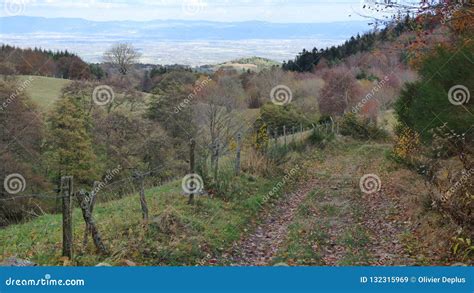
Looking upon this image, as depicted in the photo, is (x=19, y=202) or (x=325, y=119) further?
(x=325, y=119)

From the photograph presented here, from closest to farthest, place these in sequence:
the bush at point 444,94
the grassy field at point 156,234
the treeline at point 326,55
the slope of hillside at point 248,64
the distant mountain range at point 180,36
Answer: the grassy field at point 156,234, the bush at point 444,94, the distant mountain range at point 180,36, the slope of hillside at point 248,64, the treeline at point 326,55

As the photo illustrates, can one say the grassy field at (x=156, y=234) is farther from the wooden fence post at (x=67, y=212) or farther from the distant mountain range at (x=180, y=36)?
the distant mountain range at (x=180, y=36)

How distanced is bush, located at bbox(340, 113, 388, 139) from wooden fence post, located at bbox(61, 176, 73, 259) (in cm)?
2980

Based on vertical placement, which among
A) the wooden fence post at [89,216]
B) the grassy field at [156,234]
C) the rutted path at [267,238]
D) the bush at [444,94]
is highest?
the bush at [444,94]

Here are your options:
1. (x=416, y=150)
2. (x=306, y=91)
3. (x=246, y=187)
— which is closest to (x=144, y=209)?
(x=246, y=187)

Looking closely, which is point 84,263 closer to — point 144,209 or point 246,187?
point 144,209

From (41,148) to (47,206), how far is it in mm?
9646

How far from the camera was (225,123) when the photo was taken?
2747cm

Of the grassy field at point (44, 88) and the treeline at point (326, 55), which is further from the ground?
the treeline at point (326, 55)

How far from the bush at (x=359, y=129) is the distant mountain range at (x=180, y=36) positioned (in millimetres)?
8131

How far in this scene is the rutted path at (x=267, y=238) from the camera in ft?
27.8

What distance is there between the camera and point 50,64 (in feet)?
282

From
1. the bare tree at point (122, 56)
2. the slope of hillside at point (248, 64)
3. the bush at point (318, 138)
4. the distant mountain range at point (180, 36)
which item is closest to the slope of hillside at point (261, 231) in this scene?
the bush at point (318, 138)

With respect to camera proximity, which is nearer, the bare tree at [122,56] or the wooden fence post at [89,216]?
the wooden fence post at [89,216]
